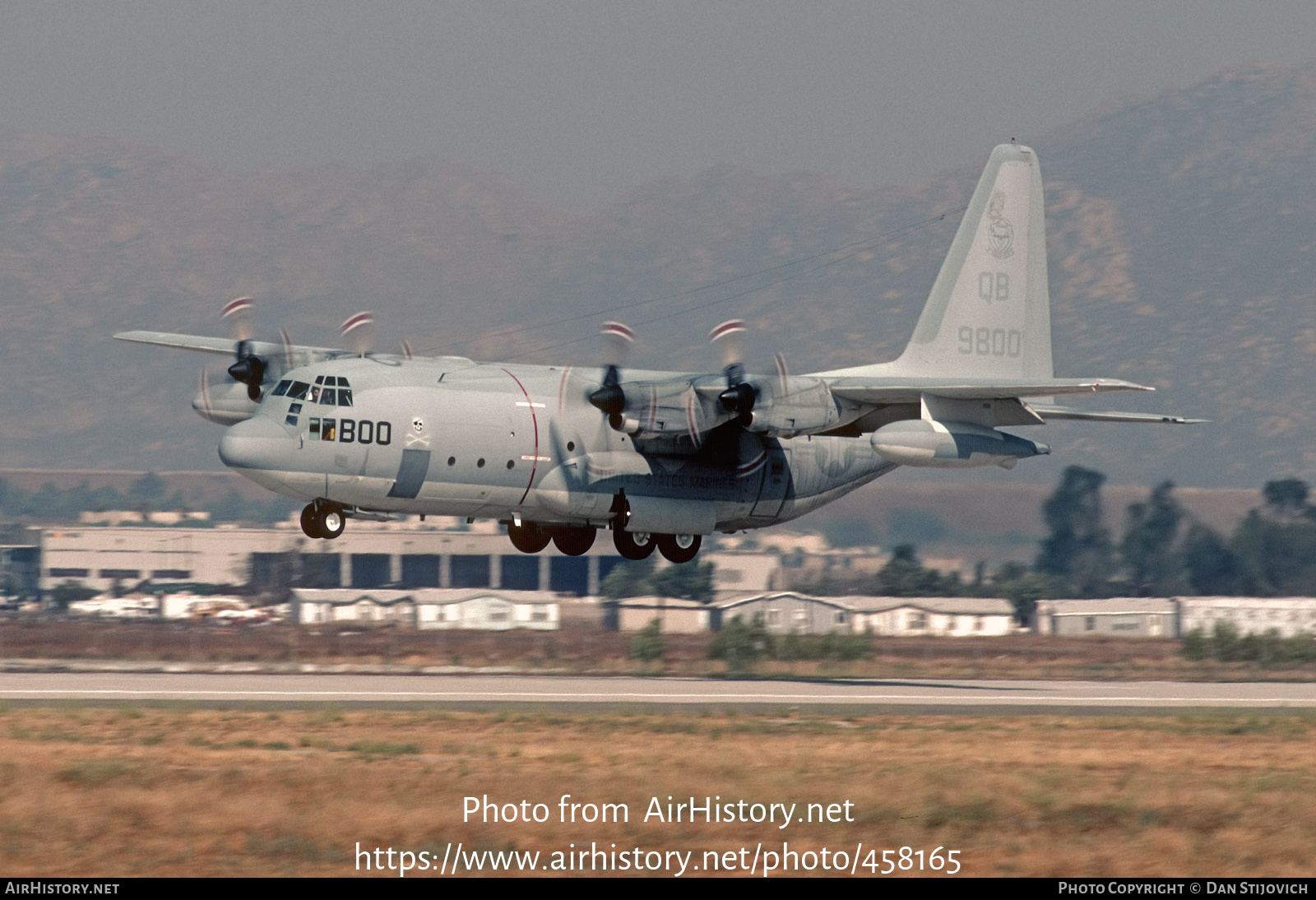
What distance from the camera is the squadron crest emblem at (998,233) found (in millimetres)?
44625

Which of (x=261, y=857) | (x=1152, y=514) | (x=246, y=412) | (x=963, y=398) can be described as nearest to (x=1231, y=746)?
(x=963, y=398)

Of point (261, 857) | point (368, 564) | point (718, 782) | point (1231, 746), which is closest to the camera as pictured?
point (261, 857)

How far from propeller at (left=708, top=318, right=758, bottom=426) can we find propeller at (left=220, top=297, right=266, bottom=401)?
1109 cm

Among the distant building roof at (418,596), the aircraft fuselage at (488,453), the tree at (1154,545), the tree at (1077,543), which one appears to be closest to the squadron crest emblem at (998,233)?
the aircraft fuselage at (488,453)

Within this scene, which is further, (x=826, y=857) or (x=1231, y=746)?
(x=1231, y=746)

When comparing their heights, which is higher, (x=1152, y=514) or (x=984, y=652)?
(x=1152, y=514)

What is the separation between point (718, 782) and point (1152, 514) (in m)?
64.8

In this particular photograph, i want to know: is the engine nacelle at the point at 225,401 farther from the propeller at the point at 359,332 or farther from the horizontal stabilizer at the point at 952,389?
the horizontal stabilizer at the point at 952,389

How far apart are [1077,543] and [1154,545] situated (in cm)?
424

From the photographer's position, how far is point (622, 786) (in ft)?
77.5

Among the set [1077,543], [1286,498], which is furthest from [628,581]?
[1286,498]

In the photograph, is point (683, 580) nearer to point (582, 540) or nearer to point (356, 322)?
point (582, 540)
